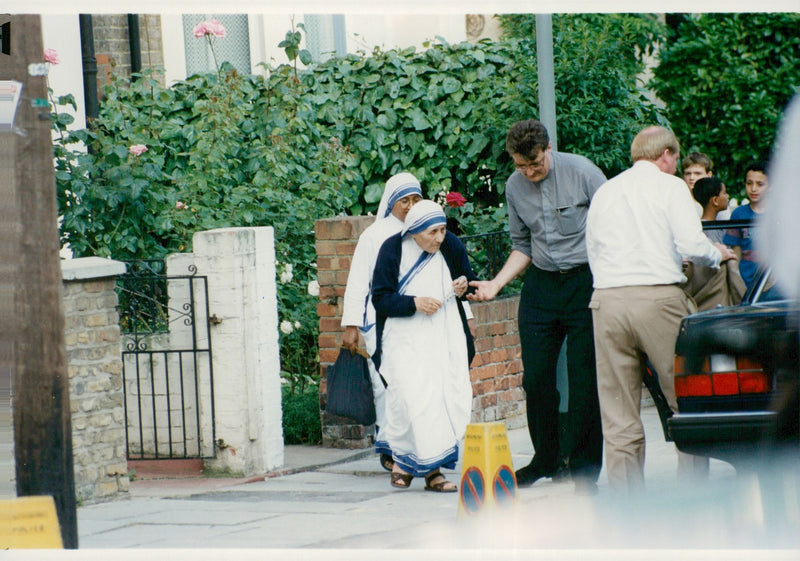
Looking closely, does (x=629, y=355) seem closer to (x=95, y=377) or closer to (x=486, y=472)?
(x=486, y=472)

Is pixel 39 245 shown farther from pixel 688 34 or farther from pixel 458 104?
pixel 688 34

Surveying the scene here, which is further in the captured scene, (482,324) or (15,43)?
(482,324)

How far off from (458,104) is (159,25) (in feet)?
11.1

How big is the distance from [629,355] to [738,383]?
1.04 meters

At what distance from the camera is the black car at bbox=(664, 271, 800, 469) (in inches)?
227

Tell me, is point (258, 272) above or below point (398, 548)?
above

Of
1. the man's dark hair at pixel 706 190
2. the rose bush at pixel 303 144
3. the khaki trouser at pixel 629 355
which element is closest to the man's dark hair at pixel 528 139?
the khaki trouser at pixel 629 355

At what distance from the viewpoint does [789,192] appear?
6.27 metres

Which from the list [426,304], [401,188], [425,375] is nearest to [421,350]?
[425,375]

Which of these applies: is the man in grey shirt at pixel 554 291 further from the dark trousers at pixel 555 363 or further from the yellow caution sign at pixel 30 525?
the yellow caution sign at pixel 30 525

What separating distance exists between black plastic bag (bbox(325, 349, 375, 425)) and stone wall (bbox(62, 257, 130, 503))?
132 centimetres

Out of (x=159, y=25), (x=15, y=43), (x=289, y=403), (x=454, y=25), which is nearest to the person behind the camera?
(x=15, y=43)

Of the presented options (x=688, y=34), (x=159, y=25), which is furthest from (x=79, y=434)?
(x=688, y=34)

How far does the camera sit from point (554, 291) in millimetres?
7543
